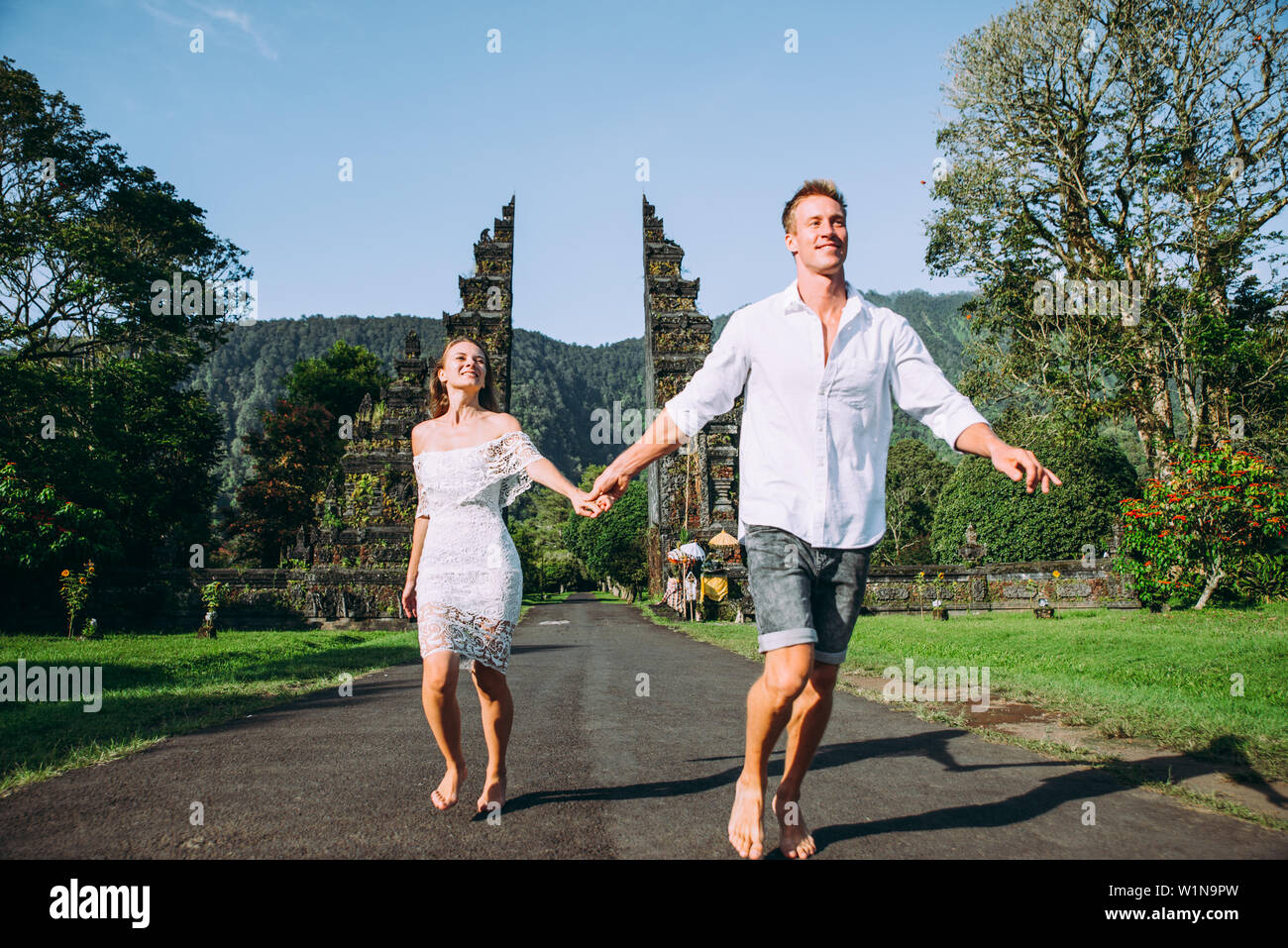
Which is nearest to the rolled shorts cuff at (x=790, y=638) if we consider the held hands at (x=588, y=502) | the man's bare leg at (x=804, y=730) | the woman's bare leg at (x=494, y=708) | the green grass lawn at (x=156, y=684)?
the man's bare leg at (x=804, y=730)

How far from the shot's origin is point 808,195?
12.0 ft

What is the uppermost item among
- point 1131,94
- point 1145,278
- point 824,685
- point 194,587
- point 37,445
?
point 1131,94

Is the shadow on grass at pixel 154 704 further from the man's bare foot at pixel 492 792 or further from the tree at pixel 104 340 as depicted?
Result: the tree at pixel 104 340

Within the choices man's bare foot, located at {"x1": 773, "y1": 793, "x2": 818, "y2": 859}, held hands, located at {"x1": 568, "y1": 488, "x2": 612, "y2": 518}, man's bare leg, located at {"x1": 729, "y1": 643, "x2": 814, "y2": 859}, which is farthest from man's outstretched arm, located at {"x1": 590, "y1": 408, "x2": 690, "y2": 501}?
man's bare foot, located at {"x1": 773, "y1": 793, "x2": 818, "y2": 859}

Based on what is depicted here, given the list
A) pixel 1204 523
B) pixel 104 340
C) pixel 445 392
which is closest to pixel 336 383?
pixel 104 340

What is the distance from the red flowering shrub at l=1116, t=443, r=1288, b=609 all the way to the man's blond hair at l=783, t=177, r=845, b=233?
15496 mm

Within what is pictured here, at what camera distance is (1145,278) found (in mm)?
22859

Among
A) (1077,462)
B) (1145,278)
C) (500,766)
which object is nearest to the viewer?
(500,766)

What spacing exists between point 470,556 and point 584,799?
138 centimetres

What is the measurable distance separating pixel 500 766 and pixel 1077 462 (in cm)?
4950
